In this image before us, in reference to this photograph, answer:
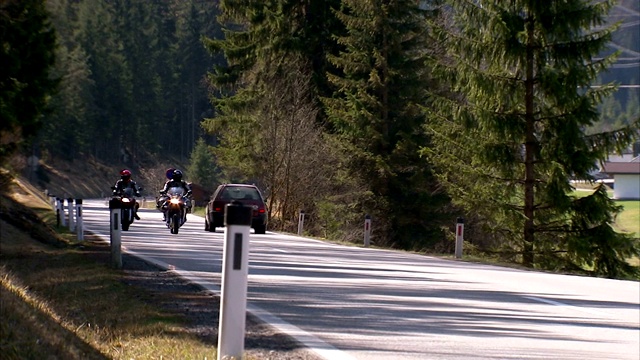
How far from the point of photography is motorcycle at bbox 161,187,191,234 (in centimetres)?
2102

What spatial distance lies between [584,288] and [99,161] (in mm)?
108140

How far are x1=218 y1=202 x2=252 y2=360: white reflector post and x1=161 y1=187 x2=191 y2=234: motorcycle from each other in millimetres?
14569

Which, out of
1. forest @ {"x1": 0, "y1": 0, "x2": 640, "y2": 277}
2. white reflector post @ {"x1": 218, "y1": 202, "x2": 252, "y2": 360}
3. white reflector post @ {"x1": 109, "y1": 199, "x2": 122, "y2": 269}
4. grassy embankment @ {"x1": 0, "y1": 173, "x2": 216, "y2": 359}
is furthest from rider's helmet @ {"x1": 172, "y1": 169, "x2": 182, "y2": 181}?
white reflector post @ {"x1": 218, "y1": 202, "x2": 252, "y2": 360}

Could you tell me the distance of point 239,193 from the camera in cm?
2931

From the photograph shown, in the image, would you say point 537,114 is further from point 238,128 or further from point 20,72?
point 238,128

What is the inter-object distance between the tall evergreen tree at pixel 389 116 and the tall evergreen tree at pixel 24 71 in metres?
14.8

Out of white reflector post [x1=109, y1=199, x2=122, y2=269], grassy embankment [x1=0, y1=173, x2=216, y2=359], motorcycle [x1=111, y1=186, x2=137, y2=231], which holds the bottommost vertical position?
grassy embankment [x1=0, y1=173, x2=216, y2=359]

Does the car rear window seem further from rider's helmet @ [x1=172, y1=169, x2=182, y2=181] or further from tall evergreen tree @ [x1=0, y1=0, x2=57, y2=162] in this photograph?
rider's helmet @ [x1=172, y1=169, x2=182, y2=181]

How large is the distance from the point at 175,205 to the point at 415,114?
21.8m

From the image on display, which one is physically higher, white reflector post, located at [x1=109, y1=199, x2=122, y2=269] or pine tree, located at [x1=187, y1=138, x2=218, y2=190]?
pine tree, located at [x1=187, y1=138, x2=218, y2=190]

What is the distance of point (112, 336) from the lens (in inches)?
341

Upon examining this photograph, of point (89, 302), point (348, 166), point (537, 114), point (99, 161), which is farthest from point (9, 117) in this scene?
point (99, 161)

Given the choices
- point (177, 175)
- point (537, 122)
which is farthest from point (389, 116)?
point (177, 175)

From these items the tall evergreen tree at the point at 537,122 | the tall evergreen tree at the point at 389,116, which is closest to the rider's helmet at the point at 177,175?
the tall evergreen tree at the point at 537,122
